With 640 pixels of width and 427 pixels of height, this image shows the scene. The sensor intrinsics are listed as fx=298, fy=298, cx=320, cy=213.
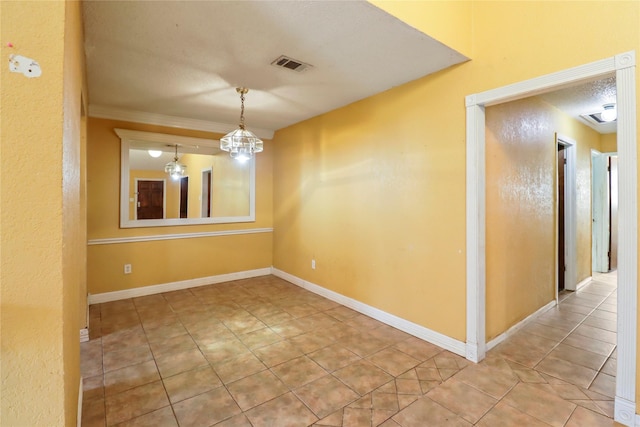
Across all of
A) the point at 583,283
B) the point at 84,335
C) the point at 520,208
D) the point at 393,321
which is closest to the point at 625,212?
the point at 520,208

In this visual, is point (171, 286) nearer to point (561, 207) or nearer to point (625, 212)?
point (625, 212)

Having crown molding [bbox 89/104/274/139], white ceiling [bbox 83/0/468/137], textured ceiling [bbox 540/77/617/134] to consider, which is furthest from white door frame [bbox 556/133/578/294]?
crown molding [bbox 89/104/274/139]

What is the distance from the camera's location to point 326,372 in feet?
7.23

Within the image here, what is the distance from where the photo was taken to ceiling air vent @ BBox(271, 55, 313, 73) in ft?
7.63

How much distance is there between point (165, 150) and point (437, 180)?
3.55m

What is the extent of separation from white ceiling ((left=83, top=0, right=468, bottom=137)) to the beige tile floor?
236 centimetres

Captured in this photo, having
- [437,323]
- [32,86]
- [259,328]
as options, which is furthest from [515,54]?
[259,328]

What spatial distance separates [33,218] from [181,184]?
3634 mm

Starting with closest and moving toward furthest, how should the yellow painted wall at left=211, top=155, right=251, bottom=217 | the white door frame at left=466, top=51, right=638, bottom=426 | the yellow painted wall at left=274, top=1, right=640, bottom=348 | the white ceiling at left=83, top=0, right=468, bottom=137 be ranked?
the white door frame at left=466, top=51, right=638, bottom=426, the white ceiling at left=83, top=0, right=468, bottom=137, the yellow painted wall at left=274, top=1, right=640, bottom=348, the yellow painted wall at left=211, top=155, right=251, bottom=217

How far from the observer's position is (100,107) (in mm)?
Answer: 3492

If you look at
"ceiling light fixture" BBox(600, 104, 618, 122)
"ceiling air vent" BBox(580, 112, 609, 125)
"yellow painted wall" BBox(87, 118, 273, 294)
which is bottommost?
"yellow painted wall" BBox(87, 118, 273, 294)

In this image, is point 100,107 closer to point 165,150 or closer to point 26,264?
point 165,150

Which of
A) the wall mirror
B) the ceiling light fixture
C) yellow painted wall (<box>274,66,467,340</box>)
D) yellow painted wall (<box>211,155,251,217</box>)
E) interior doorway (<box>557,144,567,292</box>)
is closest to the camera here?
yellow painted wall (<box>274,66,467,340</box>)

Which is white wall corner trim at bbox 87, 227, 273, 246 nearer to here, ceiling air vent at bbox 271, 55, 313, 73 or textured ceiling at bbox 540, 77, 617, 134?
ceiling air vent at bbox 271, 55, 313, 73
